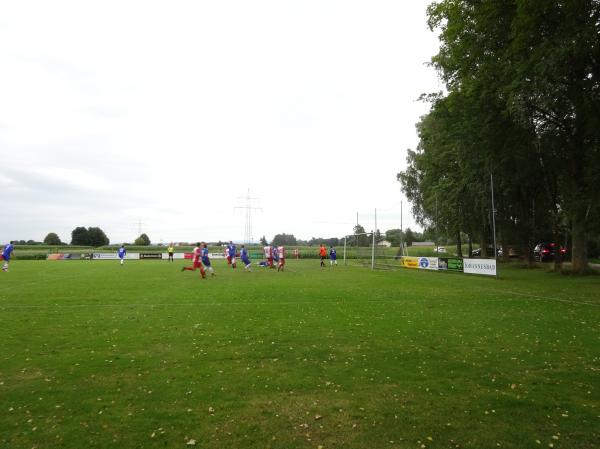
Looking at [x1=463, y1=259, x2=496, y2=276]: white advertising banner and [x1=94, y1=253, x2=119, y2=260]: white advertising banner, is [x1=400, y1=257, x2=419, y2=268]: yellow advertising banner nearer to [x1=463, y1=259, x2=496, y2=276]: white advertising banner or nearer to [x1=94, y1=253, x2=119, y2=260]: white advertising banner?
[x1=463, y1=259, x2=496, y2=276]: white advertising banner

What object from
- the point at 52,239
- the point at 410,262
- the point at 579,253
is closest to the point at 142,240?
the point at 52,239

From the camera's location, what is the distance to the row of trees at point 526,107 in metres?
16.2

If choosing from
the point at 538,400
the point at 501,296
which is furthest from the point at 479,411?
the point at 501,296

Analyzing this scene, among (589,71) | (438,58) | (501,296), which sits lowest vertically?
(501,296)

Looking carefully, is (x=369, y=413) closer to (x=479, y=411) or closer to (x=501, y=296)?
(x=479, y=411)

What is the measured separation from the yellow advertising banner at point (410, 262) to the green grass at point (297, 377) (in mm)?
23915

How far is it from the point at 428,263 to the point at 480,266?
6.69 m

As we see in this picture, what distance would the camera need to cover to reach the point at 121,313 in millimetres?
11281

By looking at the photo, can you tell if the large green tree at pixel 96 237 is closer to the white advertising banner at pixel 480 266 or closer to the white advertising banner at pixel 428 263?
the white advertising banner at pixel 428 263

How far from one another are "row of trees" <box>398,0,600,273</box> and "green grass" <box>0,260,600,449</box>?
11021mm

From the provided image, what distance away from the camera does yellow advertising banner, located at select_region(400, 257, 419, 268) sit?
117 feet

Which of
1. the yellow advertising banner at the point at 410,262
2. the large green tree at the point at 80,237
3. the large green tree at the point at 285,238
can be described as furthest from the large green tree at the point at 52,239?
the yellow advertising banner at the point at 410,262

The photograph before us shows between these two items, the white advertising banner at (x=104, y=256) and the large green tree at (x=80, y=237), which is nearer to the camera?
the white advertising banner at (x=104, y=256)

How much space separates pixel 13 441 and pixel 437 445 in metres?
4.46
